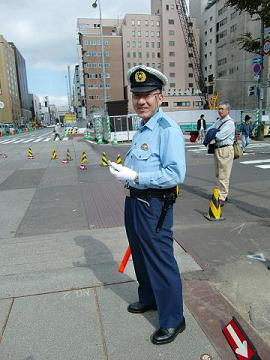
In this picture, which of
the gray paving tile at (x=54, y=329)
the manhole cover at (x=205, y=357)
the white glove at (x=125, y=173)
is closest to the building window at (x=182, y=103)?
the gray paving tile at (x=54, y=329)

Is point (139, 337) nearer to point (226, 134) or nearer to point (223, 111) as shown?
point (226, 134)

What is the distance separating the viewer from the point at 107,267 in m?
3.82

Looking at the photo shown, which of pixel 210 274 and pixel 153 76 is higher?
pixel 153 76

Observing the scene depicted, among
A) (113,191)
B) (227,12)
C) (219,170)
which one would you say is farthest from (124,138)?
(227,12)

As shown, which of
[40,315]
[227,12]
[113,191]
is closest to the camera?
[40,315]

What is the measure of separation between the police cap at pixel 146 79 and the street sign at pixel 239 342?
1822mm

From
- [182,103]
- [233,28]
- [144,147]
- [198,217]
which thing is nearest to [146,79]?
[144,147]

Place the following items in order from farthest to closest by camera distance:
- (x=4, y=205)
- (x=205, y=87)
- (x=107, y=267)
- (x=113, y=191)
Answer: (x=205, y=87)
(x=113, y=191)
(x=4, y=205)
(x=107, y=267)

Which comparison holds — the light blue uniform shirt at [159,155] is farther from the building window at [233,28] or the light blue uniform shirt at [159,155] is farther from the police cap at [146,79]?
the building window at [233,28]

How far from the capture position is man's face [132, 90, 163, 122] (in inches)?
94.2

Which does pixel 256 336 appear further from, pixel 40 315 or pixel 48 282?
pixel 48 282

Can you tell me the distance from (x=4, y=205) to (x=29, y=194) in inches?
41.8

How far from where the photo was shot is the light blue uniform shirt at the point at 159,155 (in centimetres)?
226

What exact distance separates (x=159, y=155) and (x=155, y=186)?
23cm
